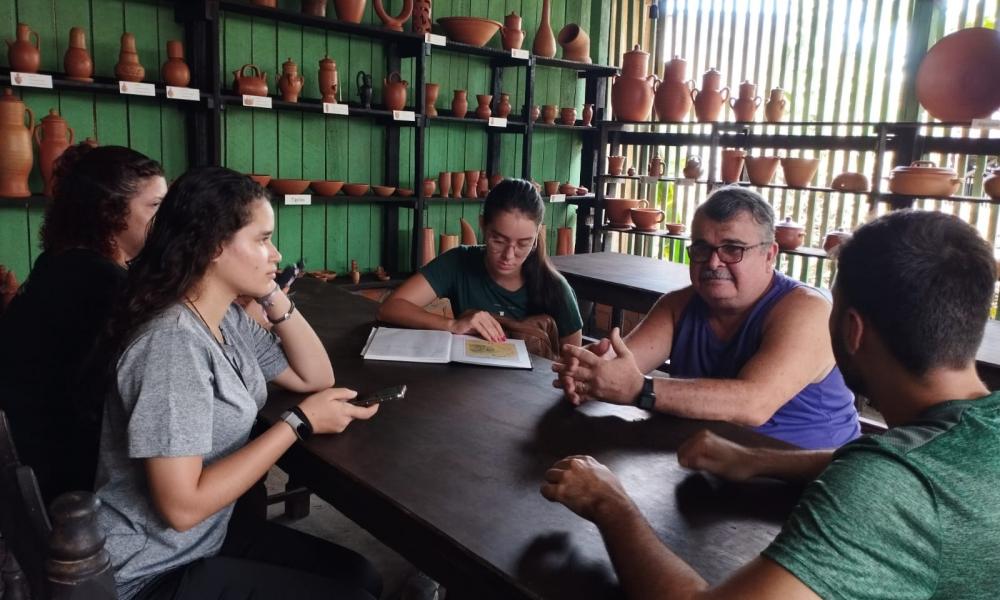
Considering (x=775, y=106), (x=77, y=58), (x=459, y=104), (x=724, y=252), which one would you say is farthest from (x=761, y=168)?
(x=77, y=58)

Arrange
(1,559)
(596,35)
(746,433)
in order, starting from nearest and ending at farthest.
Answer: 1. (746,433)
2. (1,559)
3. (596,35)

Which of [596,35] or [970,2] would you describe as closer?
[970,2]

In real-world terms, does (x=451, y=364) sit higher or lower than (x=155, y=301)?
lower

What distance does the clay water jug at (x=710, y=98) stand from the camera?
200 inches

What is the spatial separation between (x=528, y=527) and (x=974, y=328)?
2.11 feet

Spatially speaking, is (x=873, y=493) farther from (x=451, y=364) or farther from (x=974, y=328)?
(x=451, y=364)

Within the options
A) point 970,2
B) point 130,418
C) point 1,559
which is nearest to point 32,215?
point 1,559

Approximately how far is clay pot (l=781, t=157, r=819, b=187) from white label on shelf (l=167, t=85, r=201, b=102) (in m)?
3.51

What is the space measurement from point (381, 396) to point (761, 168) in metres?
4.01

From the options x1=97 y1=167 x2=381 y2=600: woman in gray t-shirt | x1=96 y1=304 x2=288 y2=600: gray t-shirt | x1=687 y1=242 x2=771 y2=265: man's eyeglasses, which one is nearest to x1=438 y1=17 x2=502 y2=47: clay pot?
x1=687 y1=242 x2=771 y2=265: man's eyeglasses

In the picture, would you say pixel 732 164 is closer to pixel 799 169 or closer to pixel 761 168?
pixel 761 168

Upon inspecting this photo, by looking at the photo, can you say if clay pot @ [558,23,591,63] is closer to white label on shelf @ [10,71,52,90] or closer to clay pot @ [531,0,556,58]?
clay pot @ [531,0,556,58]

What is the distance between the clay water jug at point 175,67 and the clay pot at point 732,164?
3432 millimetres

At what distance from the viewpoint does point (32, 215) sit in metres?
3.71
